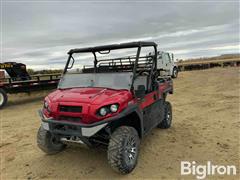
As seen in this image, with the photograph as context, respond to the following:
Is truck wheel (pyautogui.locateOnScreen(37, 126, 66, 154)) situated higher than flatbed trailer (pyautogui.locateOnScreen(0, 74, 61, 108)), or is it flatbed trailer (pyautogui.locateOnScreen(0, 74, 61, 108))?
flatbed trailer (pyautogui.locateOnScreen(0, 74, 61, 108))

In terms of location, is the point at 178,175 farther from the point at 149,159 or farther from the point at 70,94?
the point at 70,94

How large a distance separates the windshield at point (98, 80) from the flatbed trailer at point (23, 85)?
21.8ft

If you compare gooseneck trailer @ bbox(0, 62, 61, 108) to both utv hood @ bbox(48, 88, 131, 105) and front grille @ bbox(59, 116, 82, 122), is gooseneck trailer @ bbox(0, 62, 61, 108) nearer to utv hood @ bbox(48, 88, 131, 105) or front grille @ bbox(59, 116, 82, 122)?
utv hood @ bbox(48, 88, 131, 105)

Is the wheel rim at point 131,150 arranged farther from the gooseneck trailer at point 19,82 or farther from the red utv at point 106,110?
the gooseneck trailer at point 19,82

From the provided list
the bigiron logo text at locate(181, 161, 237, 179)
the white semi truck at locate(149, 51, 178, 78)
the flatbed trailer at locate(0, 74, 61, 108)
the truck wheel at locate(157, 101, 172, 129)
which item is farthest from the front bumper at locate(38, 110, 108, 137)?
the white semi truck at locate(149, 51, 178, 78)

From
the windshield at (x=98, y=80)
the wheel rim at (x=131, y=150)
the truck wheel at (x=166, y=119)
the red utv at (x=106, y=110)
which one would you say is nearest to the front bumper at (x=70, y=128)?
the red utv at (x=106, y=110)

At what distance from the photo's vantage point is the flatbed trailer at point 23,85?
10.6m

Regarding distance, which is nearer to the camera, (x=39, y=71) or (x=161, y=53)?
(x=161, y=53)

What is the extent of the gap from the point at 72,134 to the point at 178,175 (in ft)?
5.73

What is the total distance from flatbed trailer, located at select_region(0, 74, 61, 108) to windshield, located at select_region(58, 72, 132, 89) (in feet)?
21.8

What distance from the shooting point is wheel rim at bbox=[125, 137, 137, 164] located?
391 cm

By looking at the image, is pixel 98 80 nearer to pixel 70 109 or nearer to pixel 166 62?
pixel 70 109

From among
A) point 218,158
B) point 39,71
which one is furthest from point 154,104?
point 39,71

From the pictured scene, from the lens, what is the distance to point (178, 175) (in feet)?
13.2
